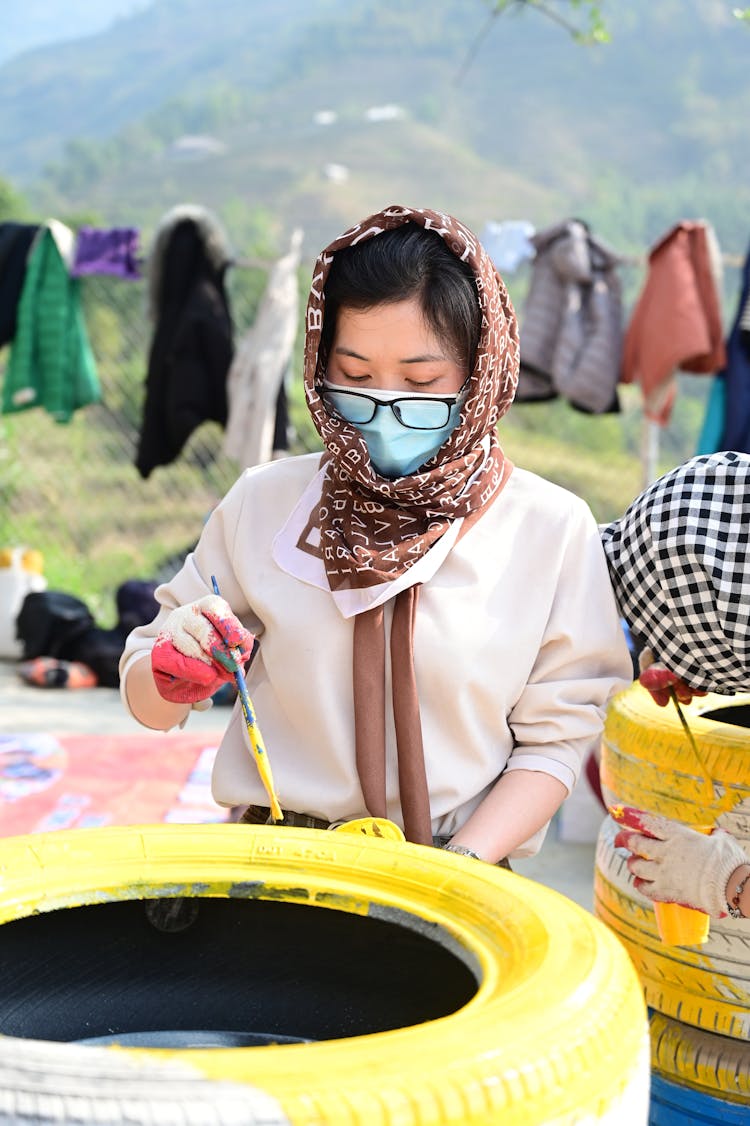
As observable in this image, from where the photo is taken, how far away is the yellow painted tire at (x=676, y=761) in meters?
1.79

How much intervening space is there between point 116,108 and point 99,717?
93.4m

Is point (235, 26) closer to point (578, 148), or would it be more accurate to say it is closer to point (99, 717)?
point (578, 148)

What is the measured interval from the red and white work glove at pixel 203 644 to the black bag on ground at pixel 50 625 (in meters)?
4.38

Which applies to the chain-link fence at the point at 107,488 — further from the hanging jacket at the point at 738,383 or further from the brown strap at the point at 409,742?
the brown strap at the point at 409,742

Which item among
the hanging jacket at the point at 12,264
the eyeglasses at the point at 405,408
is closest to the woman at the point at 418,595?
the eyeglasses at the point at 405,408

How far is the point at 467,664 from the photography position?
1701 mm

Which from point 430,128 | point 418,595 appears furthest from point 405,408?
point 430,128

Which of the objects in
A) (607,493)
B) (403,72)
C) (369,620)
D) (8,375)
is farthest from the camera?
(403,72)

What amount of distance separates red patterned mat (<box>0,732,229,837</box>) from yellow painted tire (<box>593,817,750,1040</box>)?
6.46ft

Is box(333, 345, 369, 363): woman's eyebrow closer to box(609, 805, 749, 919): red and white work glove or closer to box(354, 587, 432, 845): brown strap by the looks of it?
box(354, 587, 432, 845): brown strap

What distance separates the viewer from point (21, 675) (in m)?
5.77

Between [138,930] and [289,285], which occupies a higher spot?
[289,285]

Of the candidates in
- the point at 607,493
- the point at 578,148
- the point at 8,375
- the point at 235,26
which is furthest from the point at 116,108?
the point at 8,375

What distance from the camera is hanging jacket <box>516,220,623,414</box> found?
536cm
